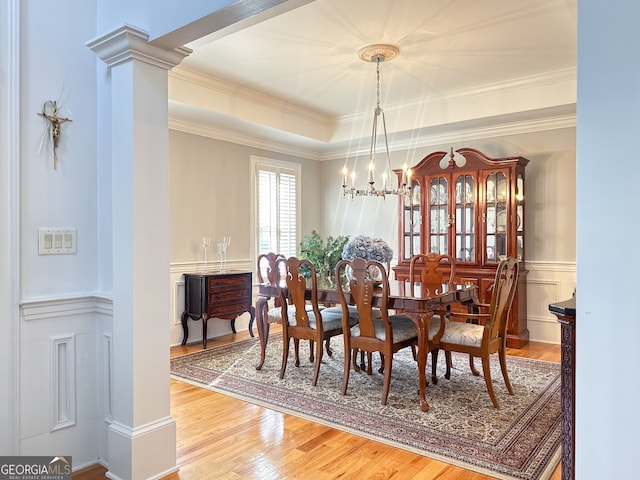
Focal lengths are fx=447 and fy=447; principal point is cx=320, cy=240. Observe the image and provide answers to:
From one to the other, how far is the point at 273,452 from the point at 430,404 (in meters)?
1.26

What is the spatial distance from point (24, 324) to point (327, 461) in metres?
1.66

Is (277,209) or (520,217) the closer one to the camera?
(520,217)

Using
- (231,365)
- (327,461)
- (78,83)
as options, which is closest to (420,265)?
(231,365)

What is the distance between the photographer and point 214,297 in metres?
4.92

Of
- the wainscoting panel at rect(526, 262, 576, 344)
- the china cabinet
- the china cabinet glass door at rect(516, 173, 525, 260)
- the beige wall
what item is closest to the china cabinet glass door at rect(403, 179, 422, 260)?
the china cabinet

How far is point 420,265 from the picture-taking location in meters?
5.45

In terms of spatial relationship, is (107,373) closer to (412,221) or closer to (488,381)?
(488,381)

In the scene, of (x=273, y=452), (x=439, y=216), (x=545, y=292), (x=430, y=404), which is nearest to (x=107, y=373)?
(x=273, y=452)

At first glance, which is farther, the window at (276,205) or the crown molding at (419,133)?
the window at (276,205)

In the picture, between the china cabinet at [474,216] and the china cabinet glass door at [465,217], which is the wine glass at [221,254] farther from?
the china cabinet glass door at [465,217]

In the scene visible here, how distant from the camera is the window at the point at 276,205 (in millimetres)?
6059

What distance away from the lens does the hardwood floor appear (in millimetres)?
2266

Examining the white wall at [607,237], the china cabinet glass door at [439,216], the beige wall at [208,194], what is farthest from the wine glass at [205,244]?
the white wall at [607,237]

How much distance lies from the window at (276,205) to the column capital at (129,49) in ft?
12.2
